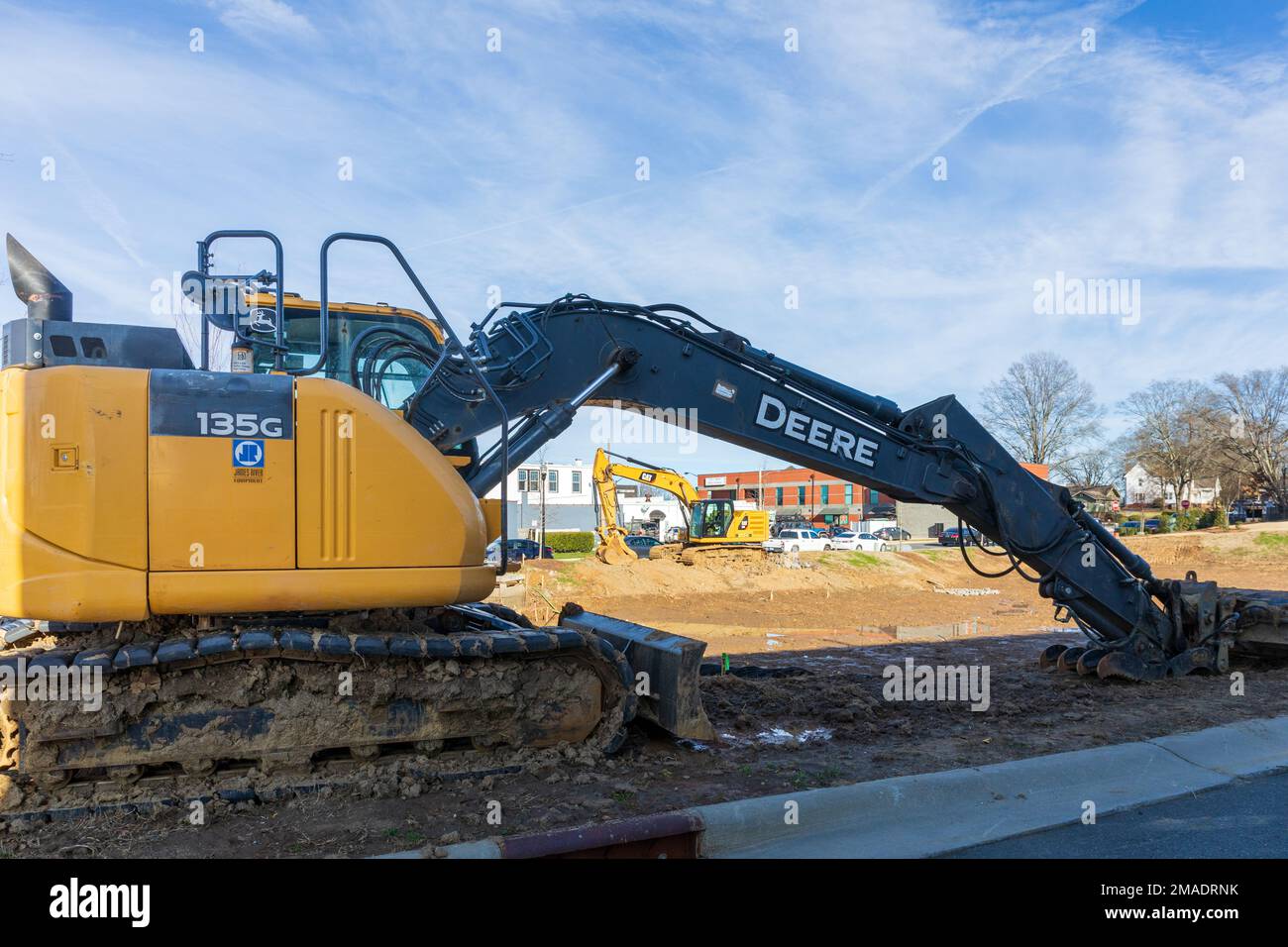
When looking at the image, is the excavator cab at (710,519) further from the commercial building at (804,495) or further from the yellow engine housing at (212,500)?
the commercial building at (804,495)

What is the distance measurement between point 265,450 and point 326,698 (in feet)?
4.69

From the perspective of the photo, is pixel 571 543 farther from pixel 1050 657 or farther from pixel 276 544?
pixel 276 544

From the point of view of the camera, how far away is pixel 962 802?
5.45 m

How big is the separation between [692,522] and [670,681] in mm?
21427

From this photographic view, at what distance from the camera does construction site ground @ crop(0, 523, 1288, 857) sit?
4.64 meters

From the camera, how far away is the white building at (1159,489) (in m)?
60.0

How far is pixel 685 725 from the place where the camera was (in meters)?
6.14

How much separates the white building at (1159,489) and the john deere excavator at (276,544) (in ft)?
202

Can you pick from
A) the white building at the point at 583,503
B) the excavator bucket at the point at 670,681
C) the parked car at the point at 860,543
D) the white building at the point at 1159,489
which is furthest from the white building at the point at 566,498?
the excavator bucket at the point at 670,681

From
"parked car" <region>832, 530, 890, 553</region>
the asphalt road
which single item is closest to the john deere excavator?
the asphalt road

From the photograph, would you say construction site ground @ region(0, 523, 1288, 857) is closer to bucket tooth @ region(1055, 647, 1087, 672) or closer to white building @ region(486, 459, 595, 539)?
bucket tooth @ region(1055, 647, 1087, 672)

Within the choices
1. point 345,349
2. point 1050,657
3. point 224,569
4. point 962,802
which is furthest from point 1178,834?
point 345,349
